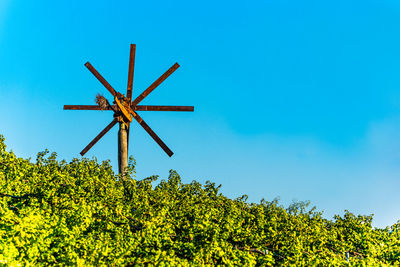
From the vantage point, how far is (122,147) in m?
18.8

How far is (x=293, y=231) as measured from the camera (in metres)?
11.9

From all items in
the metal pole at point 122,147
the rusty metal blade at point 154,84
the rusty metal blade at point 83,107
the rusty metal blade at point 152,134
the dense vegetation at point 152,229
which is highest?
the rusty metal blade at point 154,84

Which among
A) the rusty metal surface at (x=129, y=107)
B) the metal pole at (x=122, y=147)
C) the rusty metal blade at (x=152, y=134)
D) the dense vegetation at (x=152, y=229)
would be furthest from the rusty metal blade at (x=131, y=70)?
the dense vegetation at (x=152, y=229)

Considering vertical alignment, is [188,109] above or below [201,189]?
above

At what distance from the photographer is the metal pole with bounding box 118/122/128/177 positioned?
18462 mm

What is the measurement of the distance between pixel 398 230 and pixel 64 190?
1296cm

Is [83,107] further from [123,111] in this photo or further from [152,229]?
[152,229]

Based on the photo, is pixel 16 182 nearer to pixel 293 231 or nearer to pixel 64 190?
pixel 64 190

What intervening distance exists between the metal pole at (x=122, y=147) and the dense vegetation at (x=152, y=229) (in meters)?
1.67

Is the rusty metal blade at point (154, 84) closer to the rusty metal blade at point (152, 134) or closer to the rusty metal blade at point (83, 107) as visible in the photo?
the rusty metal blade at point (152, 134)

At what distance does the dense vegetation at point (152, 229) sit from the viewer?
867 cm

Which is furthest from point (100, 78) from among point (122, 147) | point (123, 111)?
point (122, 147)

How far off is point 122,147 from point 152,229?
9.23 meters

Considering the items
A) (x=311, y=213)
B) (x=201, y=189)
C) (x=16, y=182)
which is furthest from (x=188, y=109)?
(x=16, y=182)
